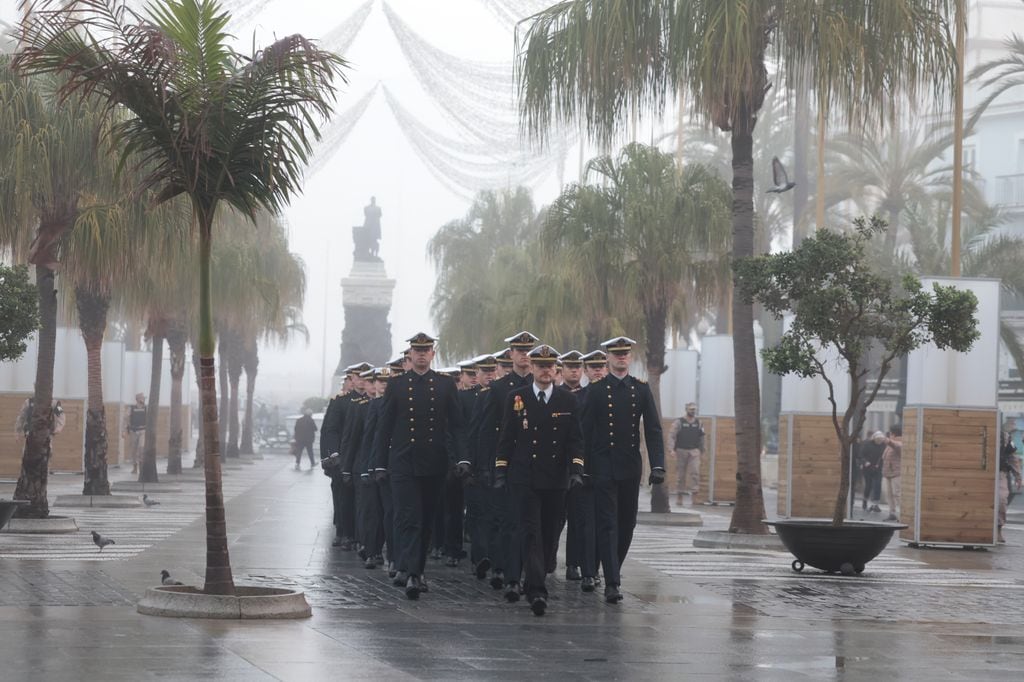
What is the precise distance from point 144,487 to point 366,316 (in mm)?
44334

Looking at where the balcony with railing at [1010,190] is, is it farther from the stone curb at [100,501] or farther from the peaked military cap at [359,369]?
the peaked military cap at [359,369]

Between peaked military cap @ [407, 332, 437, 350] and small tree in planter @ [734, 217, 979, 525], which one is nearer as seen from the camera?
peaked military cap @ [407, 332, 437, 350]

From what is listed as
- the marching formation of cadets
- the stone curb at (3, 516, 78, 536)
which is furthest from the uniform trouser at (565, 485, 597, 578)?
the stone curb at (3, 516, 78, 536)

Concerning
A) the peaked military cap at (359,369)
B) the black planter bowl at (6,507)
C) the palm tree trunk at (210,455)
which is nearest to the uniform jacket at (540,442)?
the palm tree trunk at (210,455)

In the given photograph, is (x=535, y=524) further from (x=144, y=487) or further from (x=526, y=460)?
(x=144, y=487)

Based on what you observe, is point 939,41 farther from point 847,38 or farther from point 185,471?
point 185,471

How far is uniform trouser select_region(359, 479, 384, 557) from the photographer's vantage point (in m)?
18.2

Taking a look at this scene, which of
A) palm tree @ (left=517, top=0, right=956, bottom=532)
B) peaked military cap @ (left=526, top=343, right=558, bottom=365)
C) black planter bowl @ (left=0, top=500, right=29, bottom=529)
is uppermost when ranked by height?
palm tree @ (left=517, top=0, right=956, bottom=532)

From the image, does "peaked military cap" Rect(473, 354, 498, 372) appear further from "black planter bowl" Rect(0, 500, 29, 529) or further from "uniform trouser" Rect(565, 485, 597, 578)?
"black planter bowl" Rect(0, 500, 29, 529)

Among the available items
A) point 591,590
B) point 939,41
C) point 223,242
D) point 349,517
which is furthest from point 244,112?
point 223,242

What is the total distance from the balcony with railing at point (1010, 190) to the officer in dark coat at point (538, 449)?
4346 centimetres

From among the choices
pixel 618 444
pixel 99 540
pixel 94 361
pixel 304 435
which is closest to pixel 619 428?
pixel 618 444

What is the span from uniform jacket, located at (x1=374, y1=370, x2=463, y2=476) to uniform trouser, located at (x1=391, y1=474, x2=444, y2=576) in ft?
0.38

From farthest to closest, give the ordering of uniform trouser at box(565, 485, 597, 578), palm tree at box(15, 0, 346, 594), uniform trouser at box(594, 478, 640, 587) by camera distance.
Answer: uniform trouser at box(565, 485, 597, 578) → uniform trouser at box(594, 478, 640, 587) → palm tree at box(15, 0, 346, 594)
